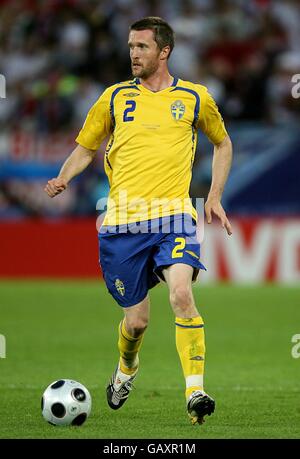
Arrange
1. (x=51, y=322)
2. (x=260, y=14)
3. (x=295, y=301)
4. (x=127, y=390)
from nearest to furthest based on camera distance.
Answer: (x=127, y=390) < (x=51, y=322) < (x=295, y=301) < (x=260, y=14)

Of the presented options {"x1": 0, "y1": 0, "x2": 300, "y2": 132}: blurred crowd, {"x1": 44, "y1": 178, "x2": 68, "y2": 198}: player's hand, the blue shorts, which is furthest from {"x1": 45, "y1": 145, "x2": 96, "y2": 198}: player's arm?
{"x1": 0, "y1": 0, "x2": 300, "y2": 132}: blurred crowd

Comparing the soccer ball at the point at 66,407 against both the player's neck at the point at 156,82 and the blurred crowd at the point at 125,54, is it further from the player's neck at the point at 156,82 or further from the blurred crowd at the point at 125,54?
the blurred crowd at the point at 125,54

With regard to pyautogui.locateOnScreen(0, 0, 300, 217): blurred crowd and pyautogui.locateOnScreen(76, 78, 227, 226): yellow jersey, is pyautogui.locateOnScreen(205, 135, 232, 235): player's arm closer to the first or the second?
pyautogui.locateOnScreen(76, 78, 227, 226): yellow jersey

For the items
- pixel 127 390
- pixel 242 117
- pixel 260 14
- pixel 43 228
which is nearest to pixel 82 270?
pixel 43 228

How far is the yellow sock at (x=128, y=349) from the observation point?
→ 24.7 feet

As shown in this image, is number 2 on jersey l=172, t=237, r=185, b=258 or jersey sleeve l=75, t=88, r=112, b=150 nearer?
number 2 on jersey l=172, t=237, r=185, b=258

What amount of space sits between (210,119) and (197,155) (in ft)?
32.3

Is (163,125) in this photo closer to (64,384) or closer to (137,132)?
(137,132)

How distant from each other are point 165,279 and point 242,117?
37.2 feet

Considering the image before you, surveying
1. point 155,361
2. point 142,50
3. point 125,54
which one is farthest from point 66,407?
point 125,54

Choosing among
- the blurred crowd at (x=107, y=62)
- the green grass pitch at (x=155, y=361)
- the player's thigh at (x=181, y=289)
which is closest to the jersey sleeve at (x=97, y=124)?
the player's thigh at (x=181, y=289)

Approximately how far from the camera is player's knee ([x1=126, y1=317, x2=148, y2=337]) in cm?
736

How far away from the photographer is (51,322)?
529 inches

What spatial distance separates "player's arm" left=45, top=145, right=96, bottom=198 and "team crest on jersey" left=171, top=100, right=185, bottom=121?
26.7 inches
